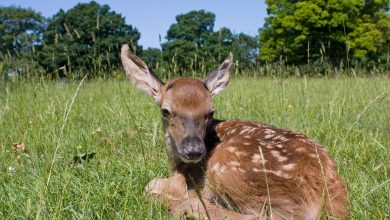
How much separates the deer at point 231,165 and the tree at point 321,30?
1276 inches

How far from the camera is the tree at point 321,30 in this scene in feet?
117

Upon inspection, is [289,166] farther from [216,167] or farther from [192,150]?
[192,150]

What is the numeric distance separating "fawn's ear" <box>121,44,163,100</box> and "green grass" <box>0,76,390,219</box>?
20cm

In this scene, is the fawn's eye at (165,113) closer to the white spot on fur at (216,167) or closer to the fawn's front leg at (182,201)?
the fawn's front leg at (182,201)

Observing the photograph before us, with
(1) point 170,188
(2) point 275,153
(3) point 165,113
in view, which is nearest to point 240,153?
(2) point 275,153

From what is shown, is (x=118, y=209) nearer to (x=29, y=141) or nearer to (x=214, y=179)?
(x=214, y=179)

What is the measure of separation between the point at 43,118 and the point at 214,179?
7.52ft

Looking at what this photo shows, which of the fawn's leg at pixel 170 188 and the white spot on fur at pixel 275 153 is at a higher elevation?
the white spot on fur at pixel 275 153

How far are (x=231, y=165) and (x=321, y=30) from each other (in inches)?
1451

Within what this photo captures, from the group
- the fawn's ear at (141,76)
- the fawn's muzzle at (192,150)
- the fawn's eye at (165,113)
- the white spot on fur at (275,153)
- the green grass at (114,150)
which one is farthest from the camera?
the fawn's ear at (141,76)

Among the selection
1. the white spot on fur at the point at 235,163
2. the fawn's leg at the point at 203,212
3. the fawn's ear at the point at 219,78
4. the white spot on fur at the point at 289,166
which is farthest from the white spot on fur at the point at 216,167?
the fawn's ear at the point at 219,78

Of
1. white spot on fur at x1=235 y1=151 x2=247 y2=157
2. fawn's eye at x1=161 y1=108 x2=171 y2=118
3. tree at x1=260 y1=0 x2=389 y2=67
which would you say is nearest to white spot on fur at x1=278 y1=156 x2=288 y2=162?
white spot on fur at x1=235 y1=151 x2=247 y2=157

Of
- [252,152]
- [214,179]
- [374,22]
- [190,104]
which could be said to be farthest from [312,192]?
[374,22]

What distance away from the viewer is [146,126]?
456 centimetres
